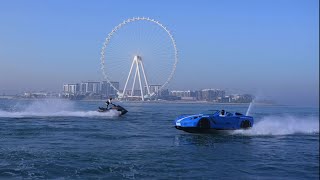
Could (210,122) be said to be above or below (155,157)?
above

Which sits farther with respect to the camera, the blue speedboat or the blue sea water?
the blue speedboat

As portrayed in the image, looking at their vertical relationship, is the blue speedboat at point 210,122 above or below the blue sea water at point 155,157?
above

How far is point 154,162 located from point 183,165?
4.36ft

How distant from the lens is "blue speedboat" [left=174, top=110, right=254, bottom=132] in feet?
108

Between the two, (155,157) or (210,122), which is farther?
(210,122)

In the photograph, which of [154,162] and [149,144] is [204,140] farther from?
[154,162]

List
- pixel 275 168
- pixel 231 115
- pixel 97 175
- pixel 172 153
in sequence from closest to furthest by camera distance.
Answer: pixel 97 175 → pixel 275 168 → pixel 172 153 → pixel 231 115

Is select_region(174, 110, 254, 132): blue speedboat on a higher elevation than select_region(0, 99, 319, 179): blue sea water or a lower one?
higher

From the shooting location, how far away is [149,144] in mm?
26562

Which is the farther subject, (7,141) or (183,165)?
(7,141)

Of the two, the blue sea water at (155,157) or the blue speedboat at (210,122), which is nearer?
the blue sea water at (155,157)

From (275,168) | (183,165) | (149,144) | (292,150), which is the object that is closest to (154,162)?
(183,165)

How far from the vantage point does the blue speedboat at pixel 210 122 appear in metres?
32.9

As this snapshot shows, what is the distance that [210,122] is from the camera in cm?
3322
